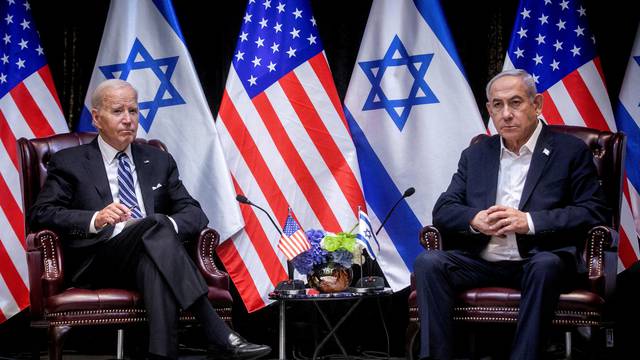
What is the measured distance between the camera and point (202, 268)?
402 centimetres

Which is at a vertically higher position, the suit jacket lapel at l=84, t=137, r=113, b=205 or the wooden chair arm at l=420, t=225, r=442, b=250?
the suit jacket lapel at l=84, t=137, r=113, b=205

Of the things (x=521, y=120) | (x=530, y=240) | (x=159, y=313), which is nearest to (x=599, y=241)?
(x=530, y=240)

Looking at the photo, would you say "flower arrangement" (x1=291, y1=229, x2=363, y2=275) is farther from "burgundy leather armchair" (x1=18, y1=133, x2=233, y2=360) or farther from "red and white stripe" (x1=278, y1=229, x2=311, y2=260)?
"burgundy leather armchair" (x1=18, y1=133, x2=233, y2=360)

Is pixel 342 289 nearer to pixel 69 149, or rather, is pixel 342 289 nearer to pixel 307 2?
pixel 69 149

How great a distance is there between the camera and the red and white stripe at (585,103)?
4.69m

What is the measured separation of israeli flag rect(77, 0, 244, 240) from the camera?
492 cm

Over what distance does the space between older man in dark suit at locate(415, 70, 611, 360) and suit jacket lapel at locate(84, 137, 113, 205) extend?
165cm

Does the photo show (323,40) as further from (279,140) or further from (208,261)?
(208,261)

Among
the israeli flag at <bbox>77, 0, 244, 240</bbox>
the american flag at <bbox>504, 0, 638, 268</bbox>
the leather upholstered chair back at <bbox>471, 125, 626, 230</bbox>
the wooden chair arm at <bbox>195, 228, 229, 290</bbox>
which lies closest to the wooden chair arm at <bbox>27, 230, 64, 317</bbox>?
the wooden chair arm at <bbox>195, 228, 229, 290</bbox>

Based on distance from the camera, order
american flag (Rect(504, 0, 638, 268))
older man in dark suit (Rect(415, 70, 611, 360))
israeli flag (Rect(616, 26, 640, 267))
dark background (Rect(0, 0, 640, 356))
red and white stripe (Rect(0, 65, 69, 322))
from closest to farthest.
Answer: older man in dark suit (Rect(415, 70, 611, 360)) < israeli flag (Rect(616, 26, 640, 267)) < american flag (Rect(504, 0, 638, 268)) < red and white stripe (Rect(0, 65, 69, 322)) < dark background (Rect(0, 0, 640, 356))

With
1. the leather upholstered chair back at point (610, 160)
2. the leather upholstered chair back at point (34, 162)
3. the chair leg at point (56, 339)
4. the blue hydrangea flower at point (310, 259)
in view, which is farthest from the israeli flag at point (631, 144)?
the leather upholstered chair back at point (34, 162)

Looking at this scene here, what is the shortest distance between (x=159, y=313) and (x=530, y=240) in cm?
175

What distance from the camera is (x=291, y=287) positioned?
3.96 m

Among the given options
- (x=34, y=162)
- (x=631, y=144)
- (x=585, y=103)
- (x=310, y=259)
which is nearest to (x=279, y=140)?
(x=310, y=259)
